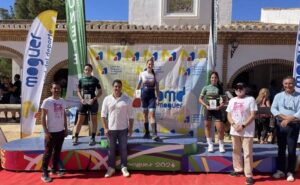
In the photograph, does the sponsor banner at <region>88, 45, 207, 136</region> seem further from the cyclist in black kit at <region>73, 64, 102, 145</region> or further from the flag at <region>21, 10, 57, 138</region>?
the cyclist in black kit at <region>73, 64, 102, 145</region>

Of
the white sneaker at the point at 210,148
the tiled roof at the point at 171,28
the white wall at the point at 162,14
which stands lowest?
the white sneaker at the point at 210,148

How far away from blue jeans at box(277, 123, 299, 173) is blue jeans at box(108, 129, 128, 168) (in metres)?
2.68

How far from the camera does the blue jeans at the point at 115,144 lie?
6047 mm

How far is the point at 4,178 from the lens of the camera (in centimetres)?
614

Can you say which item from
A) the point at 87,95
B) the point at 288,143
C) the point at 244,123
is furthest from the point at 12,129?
the point at 288,143

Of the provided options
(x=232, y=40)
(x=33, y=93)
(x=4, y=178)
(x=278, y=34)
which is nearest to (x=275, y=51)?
(x=278, y=34)

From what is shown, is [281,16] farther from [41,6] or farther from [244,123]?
[41,6]

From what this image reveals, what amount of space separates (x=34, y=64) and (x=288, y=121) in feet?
16.4

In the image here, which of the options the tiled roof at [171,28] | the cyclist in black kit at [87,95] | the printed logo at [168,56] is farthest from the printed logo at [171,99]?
the tiled roof at [171,28]

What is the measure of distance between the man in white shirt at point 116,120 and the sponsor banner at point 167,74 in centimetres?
212

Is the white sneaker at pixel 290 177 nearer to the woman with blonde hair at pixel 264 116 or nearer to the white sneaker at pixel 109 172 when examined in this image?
the woman with blonde hair at pixel 264 116

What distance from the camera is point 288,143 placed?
19.5 feet

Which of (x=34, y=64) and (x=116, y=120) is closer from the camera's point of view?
(x=116, y=120)

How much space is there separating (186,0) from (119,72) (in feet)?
26.0
